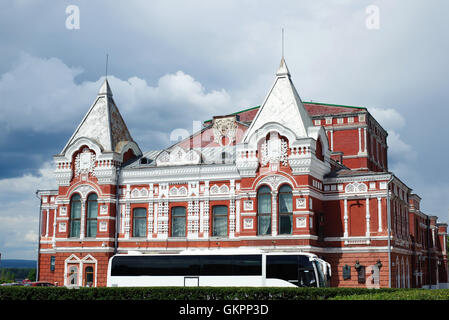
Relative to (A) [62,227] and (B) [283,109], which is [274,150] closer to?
(B) [283,109]

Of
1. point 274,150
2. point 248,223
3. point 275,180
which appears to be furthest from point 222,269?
point 274,150

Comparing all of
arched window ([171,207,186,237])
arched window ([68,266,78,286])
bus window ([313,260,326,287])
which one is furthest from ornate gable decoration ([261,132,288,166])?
arched window ([68,266,78,286])

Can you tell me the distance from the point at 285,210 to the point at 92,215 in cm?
1593

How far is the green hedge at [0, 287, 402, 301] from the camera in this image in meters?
28.1

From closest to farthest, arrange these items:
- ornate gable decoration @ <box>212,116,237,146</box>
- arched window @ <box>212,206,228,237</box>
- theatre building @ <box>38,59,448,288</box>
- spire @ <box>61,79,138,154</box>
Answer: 1. theatre building @ <box>38,59,448,288</box>
2. arched window @ <box>212,206,228,237</box>
3. spire @ <box>61,79,138,154</box>
4. ornate gable decoration @ <box>212,116,237,146</box>

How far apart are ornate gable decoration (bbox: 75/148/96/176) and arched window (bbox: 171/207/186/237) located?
765 centimetres

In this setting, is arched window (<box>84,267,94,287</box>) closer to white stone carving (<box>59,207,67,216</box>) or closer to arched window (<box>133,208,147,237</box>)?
arched window (<box>133,208,147,237</box>)

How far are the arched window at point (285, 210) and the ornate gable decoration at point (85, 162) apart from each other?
52.0 feet

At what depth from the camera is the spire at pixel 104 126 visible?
4800 cm

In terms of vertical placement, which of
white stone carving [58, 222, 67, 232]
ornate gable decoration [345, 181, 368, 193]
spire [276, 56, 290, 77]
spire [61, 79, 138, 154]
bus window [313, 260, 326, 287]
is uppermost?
spire [276, 56, 290, 77]

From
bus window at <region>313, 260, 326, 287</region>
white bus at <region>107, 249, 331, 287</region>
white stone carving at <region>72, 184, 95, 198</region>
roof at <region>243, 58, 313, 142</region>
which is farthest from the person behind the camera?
white stone carving at <region>72, 184, 95, 198</region>

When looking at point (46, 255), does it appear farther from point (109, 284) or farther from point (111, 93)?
point (109, 284)
